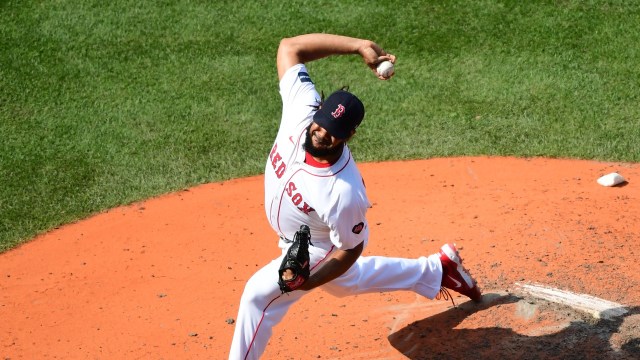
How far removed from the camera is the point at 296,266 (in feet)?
15.3

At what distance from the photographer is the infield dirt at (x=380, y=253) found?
587 centimetres

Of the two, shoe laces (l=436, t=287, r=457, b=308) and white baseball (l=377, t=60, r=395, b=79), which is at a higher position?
white baseball (l=377, t=60, r=395, b=79)

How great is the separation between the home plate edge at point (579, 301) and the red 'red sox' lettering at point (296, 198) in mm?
2004

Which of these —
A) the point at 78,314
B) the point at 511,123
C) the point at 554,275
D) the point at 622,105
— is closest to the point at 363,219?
the point at 554,275

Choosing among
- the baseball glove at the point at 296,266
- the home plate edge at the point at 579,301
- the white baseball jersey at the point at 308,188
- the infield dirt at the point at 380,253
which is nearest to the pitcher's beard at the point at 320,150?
the white baseball jersey at the point at 308,188

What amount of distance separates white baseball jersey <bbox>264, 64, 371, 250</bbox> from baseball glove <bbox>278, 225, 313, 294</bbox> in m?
0.23

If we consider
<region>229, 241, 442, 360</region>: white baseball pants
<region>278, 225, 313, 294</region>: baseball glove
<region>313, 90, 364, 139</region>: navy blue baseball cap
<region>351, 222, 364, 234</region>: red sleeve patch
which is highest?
<region>313, 90, 364, 139</region>: navy blue baseball cap

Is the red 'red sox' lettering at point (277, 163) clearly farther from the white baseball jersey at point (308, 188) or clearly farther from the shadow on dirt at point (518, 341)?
the shadow on dirt at point (518, 341)

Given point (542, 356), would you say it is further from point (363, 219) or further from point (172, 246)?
point (172, 246)

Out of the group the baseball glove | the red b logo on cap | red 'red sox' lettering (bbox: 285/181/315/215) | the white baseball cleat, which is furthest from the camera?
the white baseball cleat

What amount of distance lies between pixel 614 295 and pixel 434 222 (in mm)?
1634

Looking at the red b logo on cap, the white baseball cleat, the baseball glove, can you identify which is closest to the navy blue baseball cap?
the red b logo on cap

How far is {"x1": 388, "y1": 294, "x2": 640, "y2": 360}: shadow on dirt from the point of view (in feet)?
18.3

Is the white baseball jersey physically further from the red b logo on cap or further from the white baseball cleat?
the white baseball cleat
